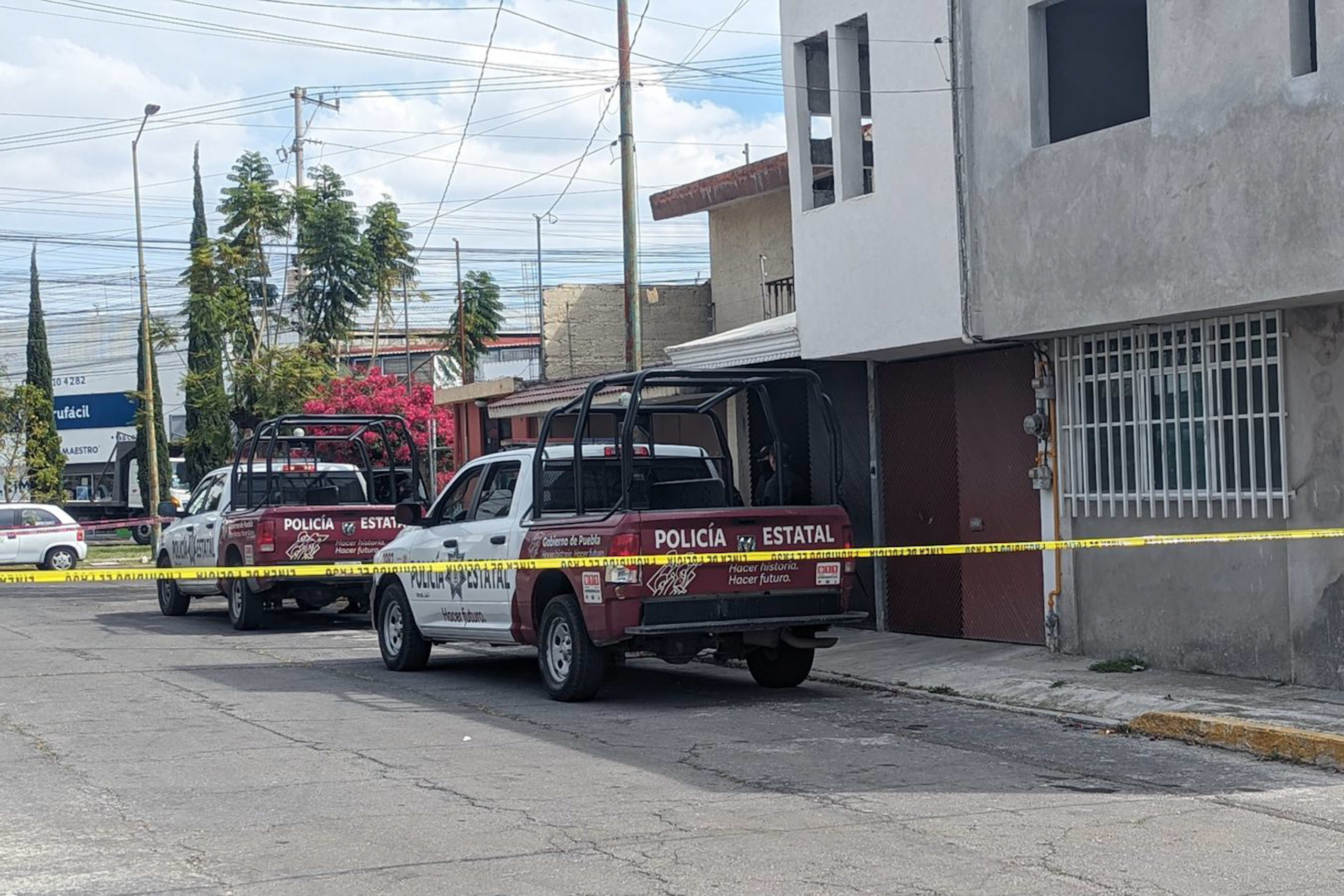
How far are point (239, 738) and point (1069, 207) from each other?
760 cm

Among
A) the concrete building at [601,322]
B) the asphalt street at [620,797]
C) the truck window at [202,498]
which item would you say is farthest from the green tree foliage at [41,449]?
the asphalt street at [620,797]

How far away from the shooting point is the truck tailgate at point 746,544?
11.6 meters

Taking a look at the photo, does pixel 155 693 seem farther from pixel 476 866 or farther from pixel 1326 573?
pixel 1326 573

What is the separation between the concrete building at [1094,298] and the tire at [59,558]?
24.3 meters

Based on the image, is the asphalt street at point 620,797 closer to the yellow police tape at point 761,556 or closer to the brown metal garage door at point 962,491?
the yellow police tape at point 761,556

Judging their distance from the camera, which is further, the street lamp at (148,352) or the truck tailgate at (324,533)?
the street lamp at (148,352)

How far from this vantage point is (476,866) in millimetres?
6941

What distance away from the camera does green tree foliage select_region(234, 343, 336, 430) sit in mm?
33406

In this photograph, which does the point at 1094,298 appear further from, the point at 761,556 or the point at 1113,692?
the point at 761,556

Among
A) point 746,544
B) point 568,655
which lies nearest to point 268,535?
point 568,655

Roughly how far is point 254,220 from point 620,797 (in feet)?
93.0

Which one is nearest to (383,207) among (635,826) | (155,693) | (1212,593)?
(155,693)

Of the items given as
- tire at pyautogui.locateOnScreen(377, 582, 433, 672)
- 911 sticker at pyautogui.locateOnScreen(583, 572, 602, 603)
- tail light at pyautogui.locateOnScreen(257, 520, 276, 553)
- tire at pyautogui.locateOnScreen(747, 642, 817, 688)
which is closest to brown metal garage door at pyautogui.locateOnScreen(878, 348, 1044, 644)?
tire at pyautogui.locateOnScreen(747, 642, 817, 688)

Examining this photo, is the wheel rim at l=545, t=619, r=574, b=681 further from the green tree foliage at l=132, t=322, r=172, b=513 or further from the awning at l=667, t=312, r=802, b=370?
the green tree foliage at l=132, t=322, r=172, b=513
